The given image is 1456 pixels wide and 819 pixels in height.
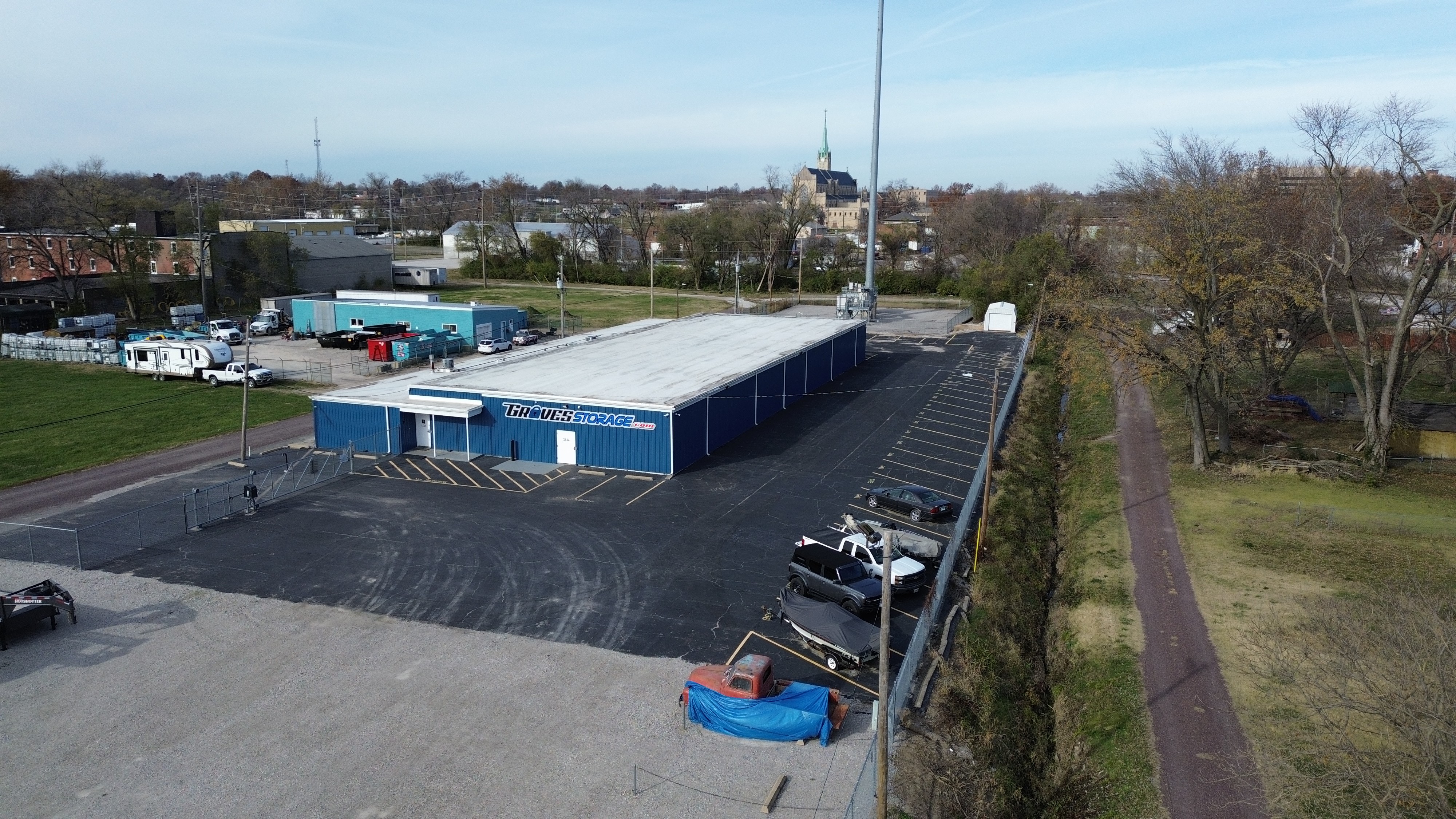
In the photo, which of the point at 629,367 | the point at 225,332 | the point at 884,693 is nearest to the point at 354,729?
the point at 884,693

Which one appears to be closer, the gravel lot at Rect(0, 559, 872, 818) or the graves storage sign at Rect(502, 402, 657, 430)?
the gravel lot at Rect(0, 559, 872, 818)

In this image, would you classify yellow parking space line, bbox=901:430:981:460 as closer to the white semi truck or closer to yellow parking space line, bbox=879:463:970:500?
yellow parking space line, bbox=879:463:970:500

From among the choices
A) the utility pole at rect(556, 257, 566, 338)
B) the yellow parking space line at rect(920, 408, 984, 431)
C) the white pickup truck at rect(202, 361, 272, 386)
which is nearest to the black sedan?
the yellow parking space line at rect(920, 408, 984, 431)

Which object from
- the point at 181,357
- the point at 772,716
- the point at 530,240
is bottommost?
the point at 772,716

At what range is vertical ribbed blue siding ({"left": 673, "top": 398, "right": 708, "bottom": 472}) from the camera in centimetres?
3350

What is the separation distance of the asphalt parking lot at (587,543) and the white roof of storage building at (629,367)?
3015mm

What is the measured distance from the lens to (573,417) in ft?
114

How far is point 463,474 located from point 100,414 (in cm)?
2262

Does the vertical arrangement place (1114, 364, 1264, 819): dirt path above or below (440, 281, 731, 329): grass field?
below

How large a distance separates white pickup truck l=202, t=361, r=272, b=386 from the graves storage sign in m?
23.5

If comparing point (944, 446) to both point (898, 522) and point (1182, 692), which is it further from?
point (1182, 692)

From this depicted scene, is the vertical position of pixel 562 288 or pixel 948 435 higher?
pixel 562 288

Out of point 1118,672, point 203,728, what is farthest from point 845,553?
point 203,728

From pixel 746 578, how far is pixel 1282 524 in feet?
60.5
